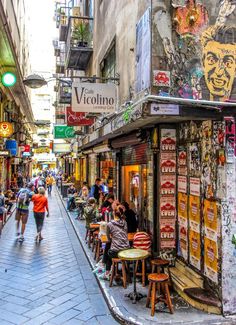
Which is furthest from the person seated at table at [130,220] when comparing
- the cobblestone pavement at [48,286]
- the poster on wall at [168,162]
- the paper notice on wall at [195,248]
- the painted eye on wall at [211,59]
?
the painted eye on wall at [211,59]

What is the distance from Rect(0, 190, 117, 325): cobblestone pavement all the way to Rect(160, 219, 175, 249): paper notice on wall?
1.73 metres

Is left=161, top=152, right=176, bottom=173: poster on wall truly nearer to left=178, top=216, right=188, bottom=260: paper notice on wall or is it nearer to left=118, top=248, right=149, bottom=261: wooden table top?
left=178, top=216, right=188, bottom=260: paper notice on wall

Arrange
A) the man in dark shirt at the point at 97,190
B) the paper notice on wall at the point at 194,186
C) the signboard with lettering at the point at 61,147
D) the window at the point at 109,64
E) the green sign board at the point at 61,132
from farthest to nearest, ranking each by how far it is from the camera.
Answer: the signboard with lettering at the point at 61,147, the green sign board at the point at 61,132, the man in dark shirt at the point at 97,190, the window at the point at 109,64, the paper notice on wall at the point at 194,186

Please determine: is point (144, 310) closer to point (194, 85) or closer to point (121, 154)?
point (194, 85)

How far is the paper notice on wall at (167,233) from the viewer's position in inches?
301

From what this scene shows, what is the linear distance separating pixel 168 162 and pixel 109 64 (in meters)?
6.77

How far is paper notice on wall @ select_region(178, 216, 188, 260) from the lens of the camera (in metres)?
7.21

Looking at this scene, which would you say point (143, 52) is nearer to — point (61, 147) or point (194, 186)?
point (194, 186)

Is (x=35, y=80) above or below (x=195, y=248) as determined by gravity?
above

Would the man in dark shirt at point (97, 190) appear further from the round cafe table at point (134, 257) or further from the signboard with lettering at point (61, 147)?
the signboard with lettering at point (61, 147)

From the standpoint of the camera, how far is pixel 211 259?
20.1 ft

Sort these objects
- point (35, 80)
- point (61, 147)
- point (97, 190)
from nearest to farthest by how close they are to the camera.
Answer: point (35, 80)
point (97, 190)
point (61, 147)

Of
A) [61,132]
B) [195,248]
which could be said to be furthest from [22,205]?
[61,132]

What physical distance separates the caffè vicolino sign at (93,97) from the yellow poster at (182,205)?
3055 mm
